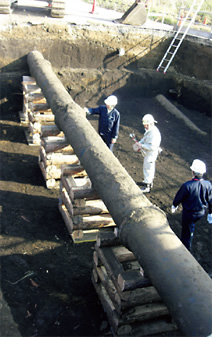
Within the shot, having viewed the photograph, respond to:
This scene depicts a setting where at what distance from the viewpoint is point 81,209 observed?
6844mm

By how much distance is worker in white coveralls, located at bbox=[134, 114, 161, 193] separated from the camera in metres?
8.15

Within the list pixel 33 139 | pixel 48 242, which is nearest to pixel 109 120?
pixel 33 139

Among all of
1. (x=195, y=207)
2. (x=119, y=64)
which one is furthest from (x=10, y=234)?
(x=119, y=64)

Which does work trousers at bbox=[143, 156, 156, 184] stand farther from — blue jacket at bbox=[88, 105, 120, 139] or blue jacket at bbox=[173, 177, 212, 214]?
blue jacket at bbox=[173, 177, 212, 214]

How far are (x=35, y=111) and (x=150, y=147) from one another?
326 centimetres

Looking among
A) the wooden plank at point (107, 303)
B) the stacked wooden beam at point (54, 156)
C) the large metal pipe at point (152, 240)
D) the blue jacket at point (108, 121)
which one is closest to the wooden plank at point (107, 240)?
the large metal pipe at point (152, 240)

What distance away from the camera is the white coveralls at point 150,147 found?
820cm

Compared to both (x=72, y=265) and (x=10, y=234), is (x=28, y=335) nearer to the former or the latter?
(x=72, y=265)

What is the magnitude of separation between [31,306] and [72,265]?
42.7 inches

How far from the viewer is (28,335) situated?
5004 mm

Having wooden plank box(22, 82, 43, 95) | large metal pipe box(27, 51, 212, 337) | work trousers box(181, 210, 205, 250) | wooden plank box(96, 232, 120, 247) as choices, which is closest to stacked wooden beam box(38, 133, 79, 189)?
large metal pipe box(27, 51, 212, 337)

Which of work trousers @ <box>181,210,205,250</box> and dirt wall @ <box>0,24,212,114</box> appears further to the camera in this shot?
dirt wall @ <box>0,24,212,114</box>

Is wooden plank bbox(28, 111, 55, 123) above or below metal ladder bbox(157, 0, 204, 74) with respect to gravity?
below

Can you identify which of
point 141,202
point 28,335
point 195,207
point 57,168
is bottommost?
point 28,335
